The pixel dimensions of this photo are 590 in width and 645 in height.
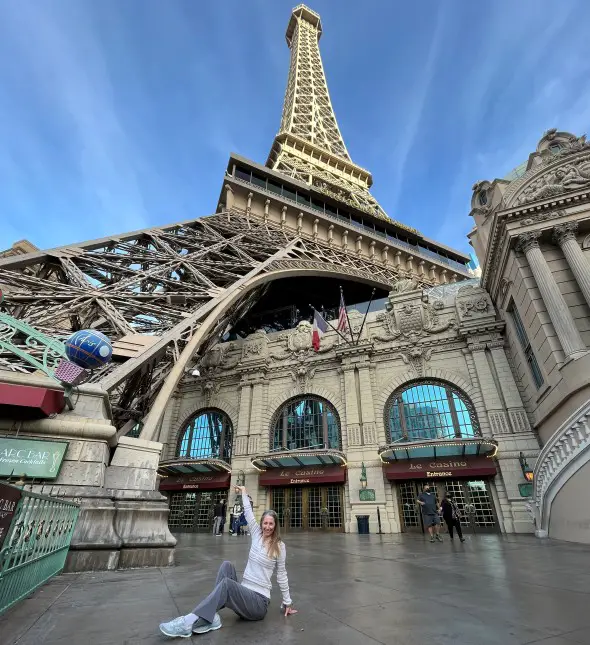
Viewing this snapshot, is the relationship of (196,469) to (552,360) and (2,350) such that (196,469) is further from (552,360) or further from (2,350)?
(552,360)

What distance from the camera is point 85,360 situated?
25.7 ft

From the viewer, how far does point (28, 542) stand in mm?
4148

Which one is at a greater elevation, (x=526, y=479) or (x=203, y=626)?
(x=526, y=479)

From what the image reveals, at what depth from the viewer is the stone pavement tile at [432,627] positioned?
295 centimetres

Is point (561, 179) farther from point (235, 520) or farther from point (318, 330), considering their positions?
point (235, 520)

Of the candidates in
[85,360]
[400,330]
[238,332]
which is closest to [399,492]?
[400,330]

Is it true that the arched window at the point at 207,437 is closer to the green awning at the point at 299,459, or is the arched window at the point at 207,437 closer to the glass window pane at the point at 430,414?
the green awning at the point at 299,459

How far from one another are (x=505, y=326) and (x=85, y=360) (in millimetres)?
21308

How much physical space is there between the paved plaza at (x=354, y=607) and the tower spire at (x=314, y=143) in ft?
135

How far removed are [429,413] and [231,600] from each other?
2042 centimetres

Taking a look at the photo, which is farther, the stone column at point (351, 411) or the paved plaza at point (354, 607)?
the stone column at point (351, 411)

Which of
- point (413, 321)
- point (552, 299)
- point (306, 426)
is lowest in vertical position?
point (306, 426)

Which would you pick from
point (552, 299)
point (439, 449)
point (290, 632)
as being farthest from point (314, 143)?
point (290, 632)

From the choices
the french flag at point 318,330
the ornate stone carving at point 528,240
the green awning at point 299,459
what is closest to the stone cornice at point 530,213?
the ornate stone carving at point 528,240
